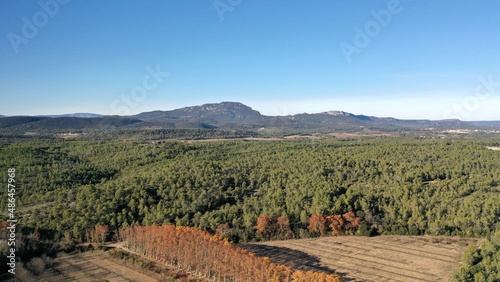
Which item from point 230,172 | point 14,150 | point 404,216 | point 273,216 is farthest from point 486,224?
point 14,150

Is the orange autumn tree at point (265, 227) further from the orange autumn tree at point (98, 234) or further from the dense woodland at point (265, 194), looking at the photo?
the orange autumn tree at point (98, 234)

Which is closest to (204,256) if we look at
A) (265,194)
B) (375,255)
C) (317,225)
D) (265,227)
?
(265,227)

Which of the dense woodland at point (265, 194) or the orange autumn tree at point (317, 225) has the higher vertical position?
the dense woodland at point (265, 194)

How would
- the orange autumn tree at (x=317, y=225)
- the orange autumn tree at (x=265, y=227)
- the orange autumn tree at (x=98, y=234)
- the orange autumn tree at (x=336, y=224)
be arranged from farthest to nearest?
the orange autumn tree at (x=336, y=224) → the orange autumn tree at (x=317, y=225) → the orange autumn tree at (x=265, y=227) → the orange autumn tree at (x=98, y=234)

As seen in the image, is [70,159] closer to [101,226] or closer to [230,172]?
[230,172]

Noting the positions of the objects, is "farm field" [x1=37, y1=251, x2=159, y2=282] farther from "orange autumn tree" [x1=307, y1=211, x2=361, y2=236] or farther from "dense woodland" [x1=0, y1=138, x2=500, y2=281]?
"orange autumn tree" [x1=307, y1=211, x2=361, y2=236]

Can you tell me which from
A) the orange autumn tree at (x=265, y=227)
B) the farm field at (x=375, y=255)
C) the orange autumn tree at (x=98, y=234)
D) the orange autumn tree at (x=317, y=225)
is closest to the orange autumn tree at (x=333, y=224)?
the orange autumn tree at (x=317, y=225)
